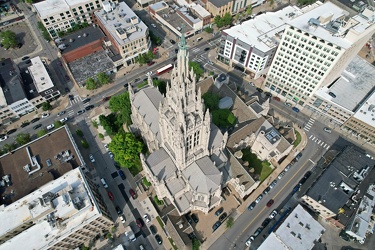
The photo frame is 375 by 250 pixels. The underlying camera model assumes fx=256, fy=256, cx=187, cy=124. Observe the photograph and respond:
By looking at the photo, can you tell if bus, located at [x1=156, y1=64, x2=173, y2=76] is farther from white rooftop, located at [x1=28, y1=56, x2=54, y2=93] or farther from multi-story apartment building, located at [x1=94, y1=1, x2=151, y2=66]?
white rooftop, located at [x1=28, y1=56, x2=54, y2=93]

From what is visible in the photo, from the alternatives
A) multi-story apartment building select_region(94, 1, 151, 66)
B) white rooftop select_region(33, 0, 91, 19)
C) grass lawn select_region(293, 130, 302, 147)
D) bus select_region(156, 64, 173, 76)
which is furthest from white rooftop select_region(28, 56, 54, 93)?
grass lawn select_region(293, 130, 302, 147)

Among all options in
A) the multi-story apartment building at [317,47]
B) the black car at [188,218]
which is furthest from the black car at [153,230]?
the multi-story apartment building at [317,47]

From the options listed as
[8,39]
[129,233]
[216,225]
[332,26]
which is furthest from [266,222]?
[8,39]

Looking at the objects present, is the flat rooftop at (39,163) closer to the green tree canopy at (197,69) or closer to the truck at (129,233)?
the truck at (129,233)

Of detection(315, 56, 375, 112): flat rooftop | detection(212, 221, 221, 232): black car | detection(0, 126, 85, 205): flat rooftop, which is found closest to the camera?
detection(0, 126, 85, 205): flat rooftop

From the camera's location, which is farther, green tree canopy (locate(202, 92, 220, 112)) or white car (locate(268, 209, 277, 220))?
green tree canopy (locate(202, 92, 220, 112))
